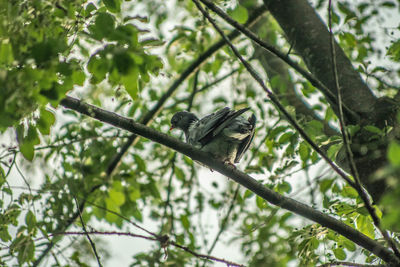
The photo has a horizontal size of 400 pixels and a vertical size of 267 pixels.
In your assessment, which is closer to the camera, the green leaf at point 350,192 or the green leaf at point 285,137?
the green leaf at point 350,192

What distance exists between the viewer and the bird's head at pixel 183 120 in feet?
19.8

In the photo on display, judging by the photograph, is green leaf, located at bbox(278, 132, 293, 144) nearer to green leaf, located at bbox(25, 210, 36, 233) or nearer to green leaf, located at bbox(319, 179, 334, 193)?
green leaf, located at bbox(319, 179, 334, 193)

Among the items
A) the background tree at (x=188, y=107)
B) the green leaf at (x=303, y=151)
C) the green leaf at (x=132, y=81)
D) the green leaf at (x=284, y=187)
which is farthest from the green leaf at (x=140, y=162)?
the green leaf at (x=132, y=81)

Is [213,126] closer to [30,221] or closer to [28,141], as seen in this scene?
[30,221]

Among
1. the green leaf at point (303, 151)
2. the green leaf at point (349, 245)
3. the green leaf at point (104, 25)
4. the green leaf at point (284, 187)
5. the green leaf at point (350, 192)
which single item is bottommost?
the green leaf at point (349, 245)

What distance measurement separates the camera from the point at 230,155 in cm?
487

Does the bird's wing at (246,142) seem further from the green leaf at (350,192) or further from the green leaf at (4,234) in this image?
the green leaf at (4,234)

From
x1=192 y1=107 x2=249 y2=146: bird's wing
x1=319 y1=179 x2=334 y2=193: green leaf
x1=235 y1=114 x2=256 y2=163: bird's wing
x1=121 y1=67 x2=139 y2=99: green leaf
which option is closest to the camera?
x1=121 y1=67 x2=139 y2=99: green leaf

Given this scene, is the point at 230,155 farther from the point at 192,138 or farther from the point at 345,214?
the point at 345,214

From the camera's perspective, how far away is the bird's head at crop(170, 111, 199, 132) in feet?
19.8

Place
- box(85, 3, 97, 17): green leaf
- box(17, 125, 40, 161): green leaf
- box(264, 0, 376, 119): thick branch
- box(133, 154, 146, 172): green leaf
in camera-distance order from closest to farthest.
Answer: box(17, 125, 40, 161): green leaf, box(85, 3, 97, 17): green leaf, box(264, 0, 376, 119): thick branch, box(133, 154, 146, 172): green leaf

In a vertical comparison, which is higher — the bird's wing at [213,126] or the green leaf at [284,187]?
the bird's wing at [213,126]

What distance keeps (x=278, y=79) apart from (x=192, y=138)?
124cm

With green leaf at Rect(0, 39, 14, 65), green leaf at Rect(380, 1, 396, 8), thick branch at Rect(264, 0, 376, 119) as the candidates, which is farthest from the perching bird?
green leaf at Rect(0, 39, 14, 65)
